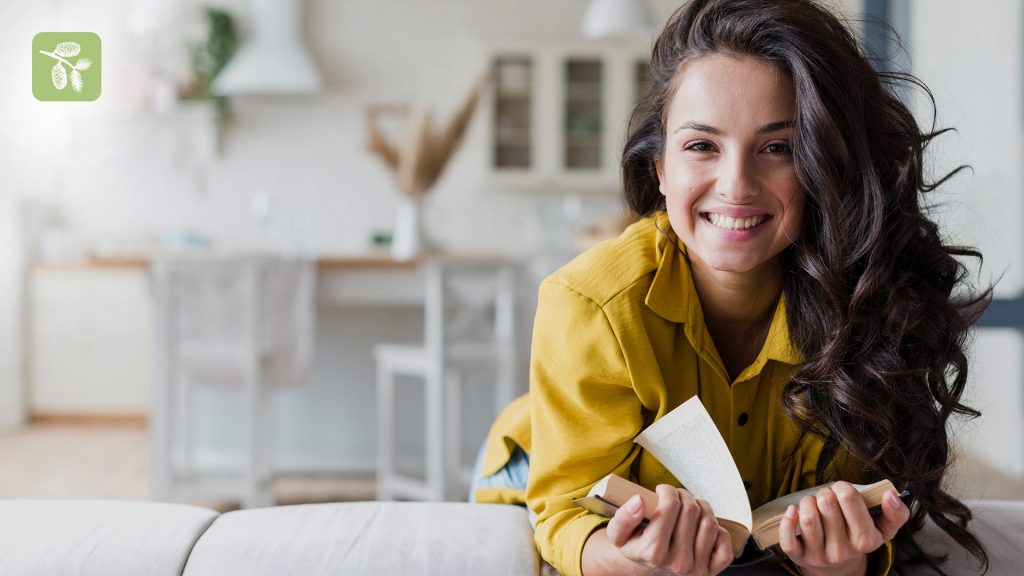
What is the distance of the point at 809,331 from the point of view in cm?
96

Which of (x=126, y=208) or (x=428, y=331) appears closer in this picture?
(x=428, y=331)

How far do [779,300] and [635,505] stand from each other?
368 mm

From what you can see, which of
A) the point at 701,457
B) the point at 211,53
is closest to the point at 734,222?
the point at 701,457

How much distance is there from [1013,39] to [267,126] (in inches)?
164

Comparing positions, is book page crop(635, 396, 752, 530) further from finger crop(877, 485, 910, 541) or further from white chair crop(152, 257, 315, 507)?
white chair crop(152, 257, 315, 507)

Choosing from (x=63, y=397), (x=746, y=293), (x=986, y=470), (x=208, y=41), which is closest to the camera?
(x=746, y=293)

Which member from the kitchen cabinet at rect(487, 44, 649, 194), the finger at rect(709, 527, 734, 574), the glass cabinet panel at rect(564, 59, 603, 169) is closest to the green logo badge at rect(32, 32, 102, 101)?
the finger at rect(709, 527, 734, 574)

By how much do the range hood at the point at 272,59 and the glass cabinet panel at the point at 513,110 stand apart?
3.51 feet

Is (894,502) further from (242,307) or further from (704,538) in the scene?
(242,307)

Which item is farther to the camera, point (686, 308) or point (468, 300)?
point (468, 300)

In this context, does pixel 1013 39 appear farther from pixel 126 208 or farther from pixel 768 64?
pixel 126 208

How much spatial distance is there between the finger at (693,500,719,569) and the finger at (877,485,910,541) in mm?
135

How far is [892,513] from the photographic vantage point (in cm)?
76

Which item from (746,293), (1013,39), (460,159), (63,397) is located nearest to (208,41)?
(460,159)
